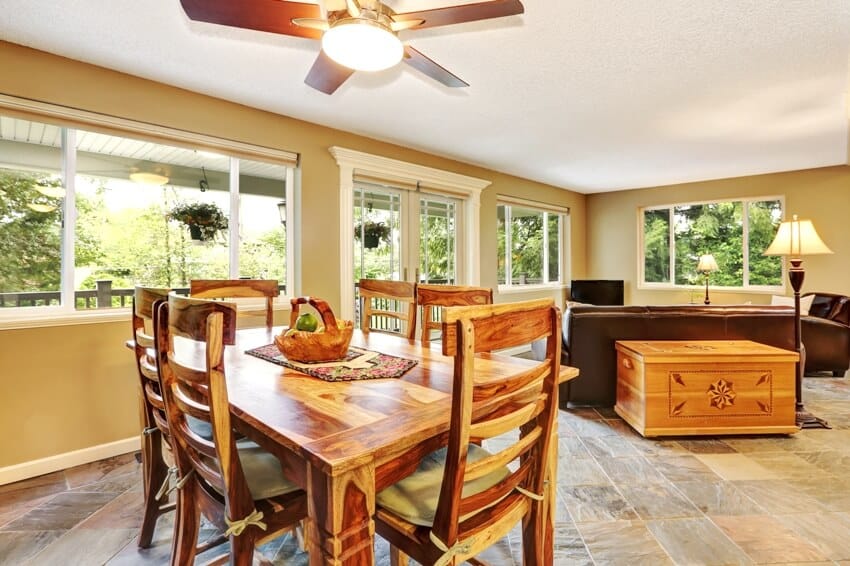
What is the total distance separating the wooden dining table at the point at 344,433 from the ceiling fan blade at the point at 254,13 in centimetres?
128

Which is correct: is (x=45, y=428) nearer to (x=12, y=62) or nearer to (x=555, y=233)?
(x=12, y=62)

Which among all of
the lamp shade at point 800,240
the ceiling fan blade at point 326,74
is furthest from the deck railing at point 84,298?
the lamp shade at point 800,240

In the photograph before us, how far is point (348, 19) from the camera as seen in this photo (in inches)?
55.8

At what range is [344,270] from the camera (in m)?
3.60

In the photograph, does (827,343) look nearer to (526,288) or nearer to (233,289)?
(526,288)

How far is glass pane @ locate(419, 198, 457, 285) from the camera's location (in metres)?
4.47

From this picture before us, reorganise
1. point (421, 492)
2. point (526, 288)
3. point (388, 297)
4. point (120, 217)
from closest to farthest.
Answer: point (421, 492) → point (388, 297) → point (120, 217) → point (526, 288)

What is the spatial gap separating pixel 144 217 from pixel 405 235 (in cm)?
225

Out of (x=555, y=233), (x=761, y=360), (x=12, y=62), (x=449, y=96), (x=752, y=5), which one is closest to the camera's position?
(x=752, y=5)

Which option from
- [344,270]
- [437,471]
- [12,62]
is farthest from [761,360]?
[12,62]

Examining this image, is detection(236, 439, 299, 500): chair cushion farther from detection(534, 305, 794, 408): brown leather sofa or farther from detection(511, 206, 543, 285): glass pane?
detection(511, 206, 543, 285): glass pane

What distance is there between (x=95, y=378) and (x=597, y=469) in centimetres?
301

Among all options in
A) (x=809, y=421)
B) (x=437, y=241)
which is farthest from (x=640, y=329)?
(x=437, y=241)

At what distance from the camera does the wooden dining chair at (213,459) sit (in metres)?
0.95
